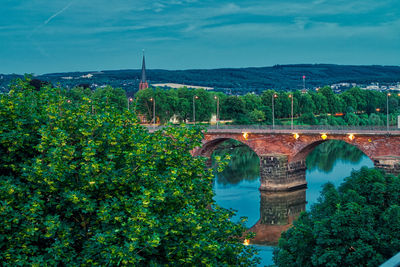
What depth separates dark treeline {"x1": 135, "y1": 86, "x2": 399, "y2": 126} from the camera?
84.2m

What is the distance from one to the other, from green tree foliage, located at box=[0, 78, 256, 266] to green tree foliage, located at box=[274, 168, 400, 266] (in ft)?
16.9

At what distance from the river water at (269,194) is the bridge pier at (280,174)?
1.00 metres

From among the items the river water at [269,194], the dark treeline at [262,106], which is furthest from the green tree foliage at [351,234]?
the dark treeline at [262,106]

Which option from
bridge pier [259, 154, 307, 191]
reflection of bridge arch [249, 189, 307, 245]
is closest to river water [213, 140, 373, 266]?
reflection of bridge arch [249, 189, 307, 245]

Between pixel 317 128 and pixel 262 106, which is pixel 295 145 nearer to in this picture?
pixel 317 128

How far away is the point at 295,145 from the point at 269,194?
18.5ft

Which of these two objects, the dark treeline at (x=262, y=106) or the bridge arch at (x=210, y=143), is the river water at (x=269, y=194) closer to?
the bridge arch at (x=210, y=143)

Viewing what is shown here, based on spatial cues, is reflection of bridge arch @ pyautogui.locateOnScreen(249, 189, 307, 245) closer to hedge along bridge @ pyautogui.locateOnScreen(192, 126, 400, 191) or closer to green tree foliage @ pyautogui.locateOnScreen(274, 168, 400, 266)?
hedge along bridge @ pyautogui.locateOnScreen(192, 126, 400, 191)

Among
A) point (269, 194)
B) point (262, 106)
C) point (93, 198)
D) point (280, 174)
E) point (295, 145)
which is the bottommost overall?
point (269, 194)

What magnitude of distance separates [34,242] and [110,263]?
88.0 inches

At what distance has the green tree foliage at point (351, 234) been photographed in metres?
18.9


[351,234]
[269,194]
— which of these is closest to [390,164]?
[269,194]

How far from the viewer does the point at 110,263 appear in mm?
11367

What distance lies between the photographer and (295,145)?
51844 mm
